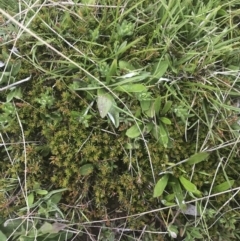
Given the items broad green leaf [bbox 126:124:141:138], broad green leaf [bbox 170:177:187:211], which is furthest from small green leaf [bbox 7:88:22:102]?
broad green leaf [bbox 170:177:187:211]

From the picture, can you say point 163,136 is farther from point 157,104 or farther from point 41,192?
point 41,192

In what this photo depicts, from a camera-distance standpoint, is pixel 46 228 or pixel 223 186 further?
pixel 223 186

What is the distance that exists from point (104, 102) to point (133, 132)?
0.16 metres

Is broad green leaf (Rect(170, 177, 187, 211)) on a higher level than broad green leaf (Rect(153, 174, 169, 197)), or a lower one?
lower

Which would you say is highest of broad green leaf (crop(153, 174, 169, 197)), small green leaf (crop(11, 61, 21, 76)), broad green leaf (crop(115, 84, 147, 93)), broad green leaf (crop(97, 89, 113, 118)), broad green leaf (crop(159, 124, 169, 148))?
small green leaf (crop(11, 61, 21, 76))

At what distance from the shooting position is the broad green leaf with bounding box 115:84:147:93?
1560mm

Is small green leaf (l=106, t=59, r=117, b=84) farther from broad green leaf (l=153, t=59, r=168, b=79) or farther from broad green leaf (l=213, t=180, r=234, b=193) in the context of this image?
broad green leaf (l=213, t=180, r=234, b=193)

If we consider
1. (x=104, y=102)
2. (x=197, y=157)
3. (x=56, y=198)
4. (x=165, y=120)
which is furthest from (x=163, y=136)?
(x=56, y=198)

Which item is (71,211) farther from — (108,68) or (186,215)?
(108,68)

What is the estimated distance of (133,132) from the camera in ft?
5.20

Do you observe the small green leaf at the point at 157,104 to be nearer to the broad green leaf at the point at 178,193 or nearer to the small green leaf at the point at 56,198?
the broad green leaf at the point at 178,193

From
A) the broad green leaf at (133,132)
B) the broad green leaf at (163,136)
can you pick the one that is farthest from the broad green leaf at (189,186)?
the broad green leaf at (133,132)

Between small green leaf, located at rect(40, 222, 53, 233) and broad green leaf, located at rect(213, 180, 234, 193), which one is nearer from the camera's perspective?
small green leaf, located at rect(40, 222, 53, 233)

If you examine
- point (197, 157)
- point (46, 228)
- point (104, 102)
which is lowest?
point (46, 228)
